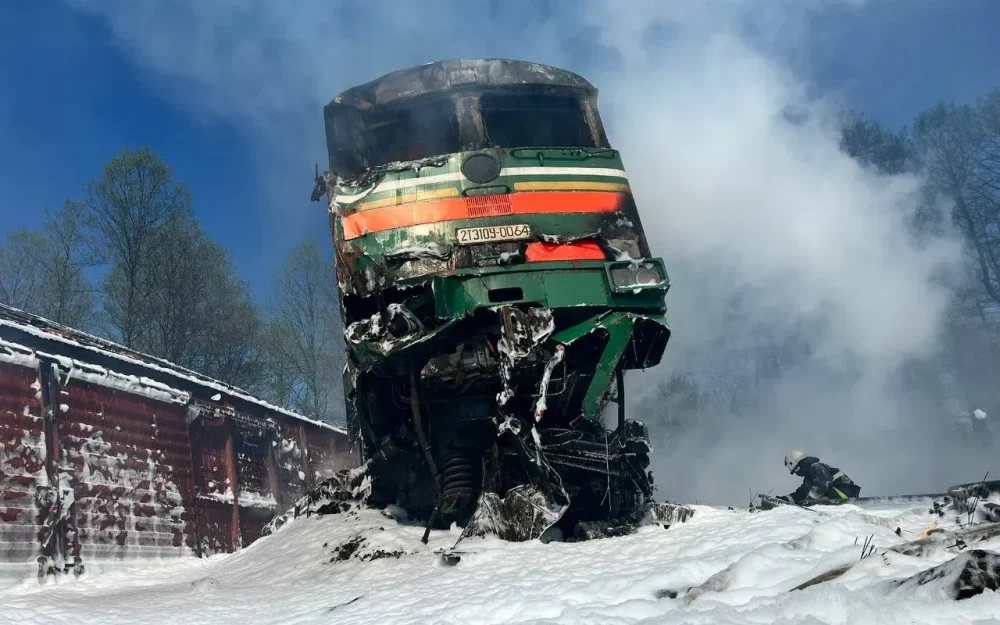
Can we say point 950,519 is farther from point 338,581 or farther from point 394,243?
point 394,243

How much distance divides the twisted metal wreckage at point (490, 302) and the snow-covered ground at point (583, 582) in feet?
1.67

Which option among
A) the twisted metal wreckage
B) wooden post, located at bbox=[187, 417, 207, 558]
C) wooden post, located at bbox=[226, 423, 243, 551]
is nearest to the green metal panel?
the twisted metal wreckage

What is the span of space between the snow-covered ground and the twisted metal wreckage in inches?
20.1

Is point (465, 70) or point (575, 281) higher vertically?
point (465, 70)

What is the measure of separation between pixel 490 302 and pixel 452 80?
221 cm

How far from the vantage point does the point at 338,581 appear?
460 centimetres

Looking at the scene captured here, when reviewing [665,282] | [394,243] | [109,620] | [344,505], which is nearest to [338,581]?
[109,620]

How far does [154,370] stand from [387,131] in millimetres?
6376

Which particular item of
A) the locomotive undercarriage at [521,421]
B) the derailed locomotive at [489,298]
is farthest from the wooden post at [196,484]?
the locomotive undercarriage at [521,421]

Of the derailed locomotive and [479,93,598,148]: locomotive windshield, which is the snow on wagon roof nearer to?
the derailed locomotive

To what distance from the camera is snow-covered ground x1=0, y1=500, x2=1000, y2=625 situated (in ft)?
8.29

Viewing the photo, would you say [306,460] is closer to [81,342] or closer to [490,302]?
[81,342]

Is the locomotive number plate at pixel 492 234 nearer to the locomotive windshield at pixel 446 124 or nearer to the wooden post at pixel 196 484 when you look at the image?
the locomotive windshield at pixel 446 124

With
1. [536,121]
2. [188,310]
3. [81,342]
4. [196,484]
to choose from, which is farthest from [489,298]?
[188,310]
